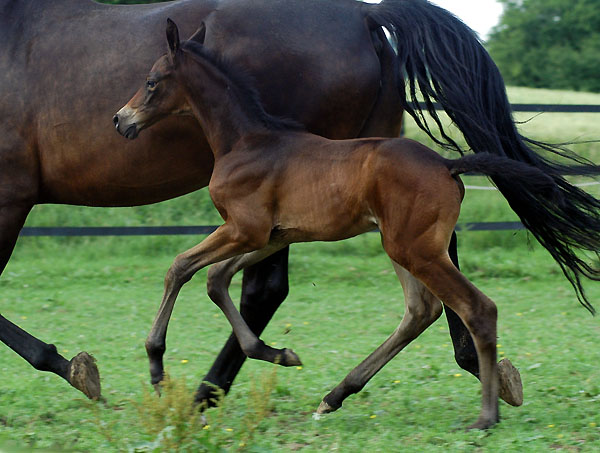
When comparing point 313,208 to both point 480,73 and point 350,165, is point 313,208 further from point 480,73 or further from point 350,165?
point 480,73

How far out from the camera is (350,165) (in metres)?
3.52

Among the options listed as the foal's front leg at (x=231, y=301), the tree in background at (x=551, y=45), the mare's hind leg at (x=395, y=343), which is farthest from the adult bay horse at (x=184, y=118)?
the tree in background at (x=551, y=45)

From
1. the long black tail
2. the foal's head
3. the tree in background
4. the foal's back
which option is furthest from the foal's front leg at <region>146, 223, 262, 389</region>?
the tree in background

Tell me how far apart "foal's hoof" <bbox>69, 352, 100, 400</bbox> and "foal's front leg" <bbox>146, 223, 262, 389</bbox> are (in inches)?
16.1

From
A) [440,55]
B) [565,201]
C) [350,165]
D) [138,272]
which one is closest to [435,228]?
[350,165]

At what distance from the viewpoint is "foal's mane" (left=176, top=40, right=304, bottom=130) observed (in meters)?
3.78

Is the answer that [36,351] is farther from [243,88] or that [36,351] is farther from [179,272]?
[243,88]

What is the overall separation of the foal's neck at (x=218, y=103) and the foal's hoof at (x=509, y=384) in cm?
143

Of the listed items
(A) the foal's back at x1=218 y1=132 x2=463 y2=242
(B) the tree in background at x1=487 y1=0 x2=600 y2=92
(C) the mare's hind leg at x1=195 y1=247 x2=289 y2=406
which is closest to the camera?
(A) the foal's back at x1=218 y1=132 x2=463 y2=242

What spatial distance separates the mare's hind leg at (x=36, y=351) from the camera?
13.1 feet

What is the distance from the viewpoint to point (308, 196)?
11.8ft

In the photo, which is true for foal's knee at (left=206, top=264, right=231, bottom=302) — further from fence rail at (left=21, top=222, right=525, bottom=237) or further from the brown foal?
fence rail at (left=21, top=222, right=525, bottom=237)

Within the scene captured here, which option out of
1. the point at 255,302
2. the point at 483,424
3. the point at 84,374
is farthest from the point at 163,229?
the point at 483,424

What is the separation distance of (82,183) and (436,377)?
6.81 ft
